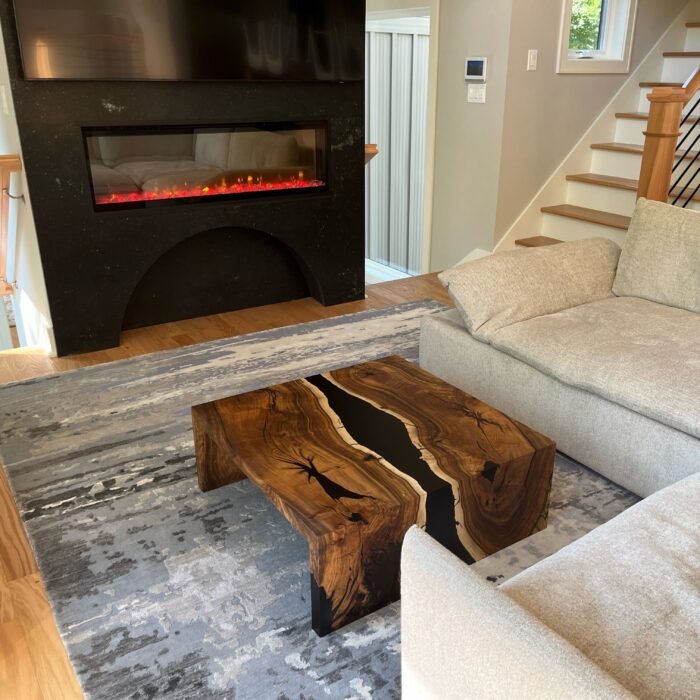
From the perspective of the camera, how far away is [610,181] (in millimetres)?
4551

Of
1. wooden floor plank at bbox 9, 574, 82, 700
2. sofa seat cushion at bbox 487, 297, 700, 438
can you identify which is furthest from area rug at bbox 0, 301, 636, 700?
sofa seat cushion at bbox 487, 297, 700, 438

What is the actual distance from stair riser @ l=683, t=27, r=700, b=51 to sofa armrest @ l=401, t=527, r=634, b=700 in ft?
16.6

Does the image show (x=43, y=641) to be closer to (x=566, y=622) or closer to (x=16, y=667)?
(x=16, y=667)

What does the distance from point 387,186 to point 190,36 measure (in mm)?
3433

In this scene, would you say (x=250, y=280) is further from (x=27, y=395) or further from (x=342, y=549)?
(x=342, y=549)

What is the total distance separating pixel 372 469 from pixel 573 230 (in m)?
3.37

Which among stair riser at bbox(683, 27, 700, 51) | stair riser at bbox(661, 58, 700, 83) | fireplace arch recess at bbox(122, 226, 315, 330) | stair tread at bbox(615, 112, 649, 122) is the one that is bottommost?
fireplace arch recess at bbox(122, 226, 315, 330)

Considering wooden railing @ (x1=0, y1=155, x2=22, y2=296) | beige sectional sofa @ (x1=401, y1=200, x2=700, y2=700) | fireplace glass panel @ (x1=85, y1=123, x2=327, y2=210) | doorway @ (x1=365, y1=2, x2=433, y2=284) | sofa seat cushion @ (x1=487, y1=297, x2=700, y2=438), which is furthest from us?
doorway @ (x1=365, y1=2, x2=433, y2=284)

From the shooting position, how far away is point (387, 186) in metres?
6.48

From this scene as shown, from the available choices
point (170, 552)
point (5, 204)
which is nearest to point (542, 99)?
point (5, 204)

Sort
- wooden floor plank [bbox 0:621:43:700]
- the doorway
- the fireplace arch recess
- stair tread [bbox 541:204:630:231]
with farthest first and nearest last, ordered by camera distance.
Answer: the doorway → stair tread [bbox 541:204:630:231] → the fireplace arch recess → wooden floor plank [bbox 0:621:43:700]

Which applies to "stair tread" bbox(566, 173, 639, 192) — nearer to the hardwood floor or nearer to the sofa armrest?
the hardwood floor

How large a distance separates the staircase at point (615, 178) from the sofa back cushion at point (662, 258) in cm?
151

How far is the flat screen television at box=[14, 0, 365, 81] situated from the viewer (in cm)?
292
